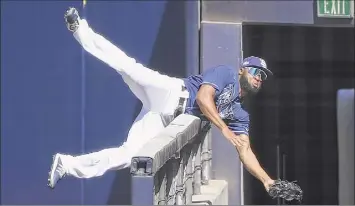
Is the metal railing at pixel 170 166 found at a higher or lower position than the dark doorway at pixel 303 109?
lower

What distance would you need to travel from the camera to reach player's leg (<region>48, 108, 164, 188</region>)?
5141mm

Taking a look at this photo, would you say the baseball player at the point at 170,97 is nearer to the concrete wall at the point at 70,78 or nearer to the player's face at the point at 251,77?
the player's face at the point at 251,77

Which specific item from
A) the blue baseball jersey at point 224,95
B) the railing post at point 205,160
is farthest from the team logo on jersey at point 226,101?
the railing post at point 205,160

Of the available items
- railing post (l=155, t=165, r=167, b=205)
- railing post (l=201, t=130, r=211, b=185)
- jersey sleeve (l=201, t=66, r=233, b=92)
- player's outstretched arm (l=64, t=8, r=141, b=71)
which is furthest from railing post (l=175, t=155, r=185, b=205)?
railing post (l=201, t=130, r=211, b=185)

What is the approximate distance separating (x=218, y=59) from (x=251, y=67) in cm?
333

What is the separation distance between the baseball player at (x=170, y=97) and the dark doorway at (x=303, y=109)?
4.86m

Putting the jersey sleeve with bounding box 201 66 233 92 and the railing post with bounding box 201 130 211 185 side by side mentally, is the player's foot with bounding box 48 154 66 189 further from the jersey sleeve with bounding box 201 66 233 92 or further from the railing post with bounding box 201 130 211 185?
the railing post with bounding box 201 130 211 185

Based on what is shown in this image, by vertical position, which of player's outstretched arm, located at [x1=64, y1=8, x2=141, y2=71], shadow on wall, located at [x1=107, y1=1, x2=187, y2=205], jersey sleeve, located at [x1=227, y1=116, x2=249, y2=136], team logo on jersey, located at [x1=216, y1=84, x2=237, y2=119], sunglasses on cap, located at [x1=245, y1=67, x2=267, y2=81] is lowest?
jersey sleeve, located at [x1=227, y1=116, x2=249, y2=136]

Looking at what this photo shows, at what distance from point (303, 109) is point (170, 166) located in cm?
603

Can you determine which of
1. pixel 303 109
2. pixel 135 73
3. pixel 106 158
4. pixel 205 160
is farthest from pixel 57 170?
pixel 303 109

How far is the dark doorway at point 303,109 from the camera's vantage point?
10.6 meters

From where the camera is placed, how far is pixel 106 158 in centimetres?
A: 530

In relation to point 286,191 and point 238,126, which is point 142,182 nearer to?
point 286,191

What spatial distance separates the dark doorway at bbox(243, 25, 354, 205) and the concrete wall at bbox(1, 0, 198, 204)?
204cm
